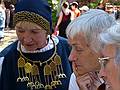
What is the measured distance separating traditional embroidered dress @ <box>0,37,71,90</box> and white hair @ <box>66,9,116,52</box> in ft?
1.87

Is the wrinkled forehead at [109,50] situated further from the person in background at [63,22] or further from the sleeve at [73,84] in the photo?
the person in background at [63,22]

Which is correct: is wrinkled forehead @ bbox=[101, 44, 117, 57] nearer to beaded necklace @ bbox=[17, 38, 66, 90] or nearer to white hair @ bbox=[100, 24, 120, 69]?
white hair @ bbox=[100, 24, 120, 69]

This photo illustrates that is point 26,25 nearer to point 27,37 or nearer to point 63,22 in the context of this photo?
point 27,37

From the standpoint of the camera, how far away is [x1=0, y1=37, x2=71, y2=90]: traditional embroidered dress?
2.86m

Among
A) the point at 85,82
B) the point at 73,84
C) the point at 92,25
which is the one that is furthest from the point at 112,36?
the point at 73,84

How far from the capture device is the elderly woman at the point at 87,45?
7.63ft

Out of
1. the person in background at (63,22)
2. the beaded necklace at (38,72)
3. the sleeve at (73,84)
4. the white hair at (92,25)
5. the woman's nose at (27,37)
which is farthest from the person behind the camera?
the person in background at (63,22)

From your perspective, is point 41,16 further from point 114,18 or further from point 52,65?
point 114,18

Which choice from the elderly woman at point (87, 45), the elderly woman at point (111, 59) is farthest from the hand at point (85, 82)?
the elderly woman at point (111, 59)

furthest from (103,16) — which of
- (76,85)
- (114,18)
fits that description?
(76,85)

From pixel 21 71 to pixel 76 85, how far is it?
49cm

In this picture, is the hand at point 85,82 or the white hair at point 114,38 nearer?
the white hair at point 114,38

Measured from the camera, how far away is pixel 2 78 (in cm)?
288

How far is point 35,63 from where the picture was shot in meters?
2.92
